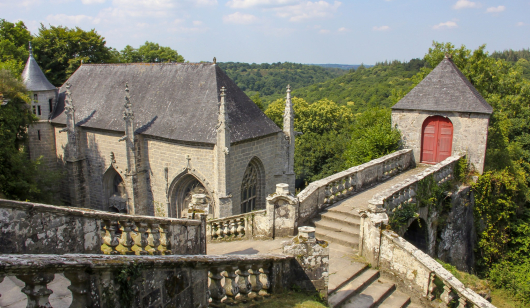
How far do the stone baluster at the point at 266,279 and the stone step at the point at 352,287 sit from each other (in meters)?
2.04

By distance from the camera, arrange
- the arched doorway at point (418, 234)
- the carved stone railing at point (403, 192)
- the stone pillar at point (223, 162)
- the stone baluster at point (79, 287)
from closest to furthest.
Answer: the stone baluster at point (79, 287) < the carved stone railing at point (403, 192) < the arched doorway at point (418, 234) < the stone pillar at point (223, 162)

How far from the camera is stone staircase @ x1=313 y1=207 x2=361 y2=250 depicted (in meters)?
10.0

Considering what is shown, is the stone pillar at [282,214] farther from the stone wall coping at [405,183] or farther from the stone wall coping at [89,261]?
the stone wall coping at [89,261]

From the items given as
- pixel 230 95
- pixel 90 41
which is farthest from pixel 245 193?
pixel 90 41

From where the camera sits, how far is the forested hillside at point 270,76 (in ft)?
335

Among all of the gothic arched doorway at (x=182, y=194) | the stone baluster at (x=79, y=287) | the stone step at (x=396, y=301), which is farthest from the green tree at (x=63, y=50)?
the stone baluster at (x=79, y=287)

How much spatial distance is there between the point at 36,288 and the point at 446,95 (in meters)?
17.4

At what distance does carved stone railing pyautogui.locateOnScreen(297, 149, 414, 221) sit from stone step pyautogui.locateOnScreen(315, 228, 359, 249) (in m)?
0.66

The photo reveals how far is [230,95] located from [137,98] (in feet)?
17.1

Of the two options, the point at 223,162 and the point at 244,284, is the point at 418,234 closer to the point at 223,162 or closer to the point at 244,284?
the point at 223,162

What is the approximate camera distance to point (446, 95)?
673 inches

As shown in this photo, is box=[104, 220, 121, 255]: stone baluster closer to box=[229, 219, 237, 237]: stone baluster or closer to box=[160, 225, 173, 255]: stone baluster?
box=[160, 225, 173, 255]: stone baluster

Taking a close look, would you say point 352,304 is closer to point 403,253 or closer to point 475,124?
point 403,253

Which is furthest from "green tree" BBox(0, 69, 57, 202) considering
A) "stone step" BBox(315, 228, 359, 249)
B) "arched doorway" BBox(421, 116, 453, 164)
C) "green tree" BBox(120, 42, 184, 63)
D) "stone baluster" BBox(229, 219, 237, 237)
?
"green tree" BBox(120, 42, 184, 63)
